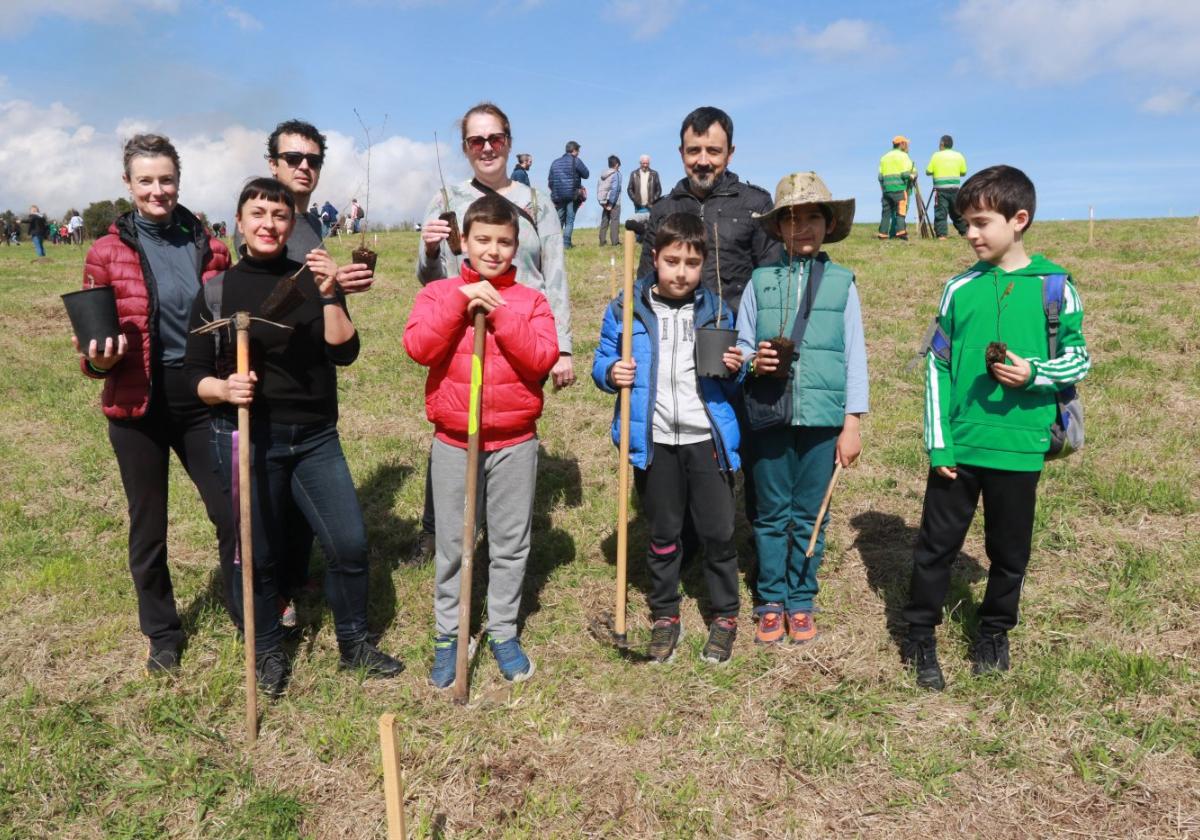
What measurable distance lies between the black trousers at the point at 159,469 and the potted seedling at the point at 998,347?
3.60 m

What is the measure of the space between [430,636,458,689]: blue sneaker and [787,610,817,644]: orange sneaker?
6.15 feet

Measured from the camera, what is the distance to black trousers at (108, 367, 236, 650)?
12.3 ft

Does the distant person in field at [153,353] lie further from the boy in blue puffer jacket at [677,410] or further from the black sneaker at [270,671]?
the boy in blue puffer jacket at [677,410]

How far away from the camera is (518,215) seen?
4.14 meters

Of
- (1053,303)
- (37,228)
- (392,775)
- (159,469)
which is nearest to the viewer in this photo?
(392,775)

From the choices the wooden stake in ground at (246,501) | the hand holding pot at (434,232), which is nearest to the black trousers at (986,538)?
the hand holding pot at (434,232)

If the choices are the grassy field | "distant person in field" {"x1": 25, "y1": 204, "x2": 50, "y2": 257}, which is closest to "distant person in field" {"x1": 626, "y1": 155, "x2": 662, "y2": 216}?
the grassy field

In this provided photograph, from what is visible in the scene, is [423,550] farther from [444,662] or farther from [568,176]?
[568,176]

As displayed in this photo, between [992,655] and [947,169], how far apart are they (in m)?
15.1

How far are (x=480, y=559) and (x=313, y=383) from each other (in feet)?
6.86

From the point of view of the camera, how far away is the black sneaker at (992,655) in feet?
13.1

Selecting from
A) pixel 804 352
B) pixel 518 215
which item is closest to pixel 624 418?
pixel 804 352

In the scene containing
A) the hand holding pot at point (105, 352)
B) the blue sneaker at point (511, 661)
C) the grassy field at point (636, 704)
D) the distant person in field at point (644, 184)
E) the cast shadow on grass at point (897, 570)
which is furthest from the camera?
the distant person in field at point (644, 184)

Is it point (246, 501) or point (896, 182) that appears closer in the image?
point (246, 501)
